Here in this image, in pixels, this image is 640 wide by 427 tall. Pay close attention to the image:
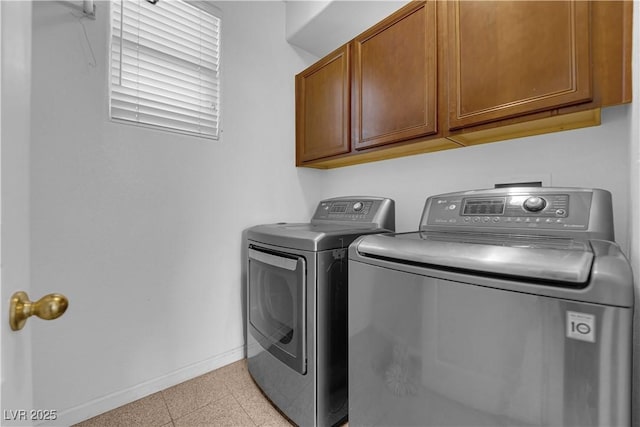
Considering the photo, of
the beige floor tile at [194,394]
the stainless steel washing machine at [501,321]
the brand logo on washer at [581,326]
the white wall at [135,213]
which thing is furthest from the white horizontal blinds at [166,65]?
the brand logo on washer at [581,326]

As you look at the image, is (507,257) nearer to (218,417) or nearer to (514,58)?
(514,58)

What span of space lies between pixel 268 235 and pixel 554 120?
4.56 feet

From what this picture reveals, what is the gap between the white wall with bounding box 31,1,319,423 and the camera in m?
1.24

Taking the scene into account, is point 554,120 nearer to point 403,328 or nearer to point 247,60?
point 403,328

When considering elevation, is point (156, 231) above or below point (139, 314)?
above

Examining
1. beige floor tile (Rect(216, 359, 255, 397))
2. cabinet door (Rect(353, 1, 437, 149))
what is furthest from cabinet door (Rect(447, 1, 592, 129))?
beige floor tile (Rect(216, 359, 255, 397))

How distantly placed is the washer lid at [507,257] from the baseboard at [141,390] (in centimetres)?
145

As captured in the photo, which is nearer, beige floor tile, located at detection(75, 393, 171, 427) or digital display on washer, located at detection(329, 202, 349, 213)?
beige floor tile, located at detection(75, 393, 171, 427)

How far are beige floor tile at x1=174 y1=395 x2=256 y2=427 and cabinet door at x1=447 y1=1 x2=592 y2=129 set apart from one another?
69.3 inches

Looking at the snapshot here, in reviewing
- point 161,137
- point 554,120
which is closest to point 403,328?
point 554,120

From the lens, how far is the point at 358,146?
1.69 meters

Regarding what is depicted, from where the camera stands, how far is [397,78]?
1.47 metres

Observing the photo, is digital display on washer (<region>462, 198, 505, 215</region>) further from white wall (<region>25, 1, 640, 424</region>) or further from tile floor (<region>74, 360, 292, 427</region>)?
tile floor (<region>74, 360, 292, 427</region>)

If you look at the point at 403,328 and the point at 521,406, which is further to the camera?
the point at 403,328
